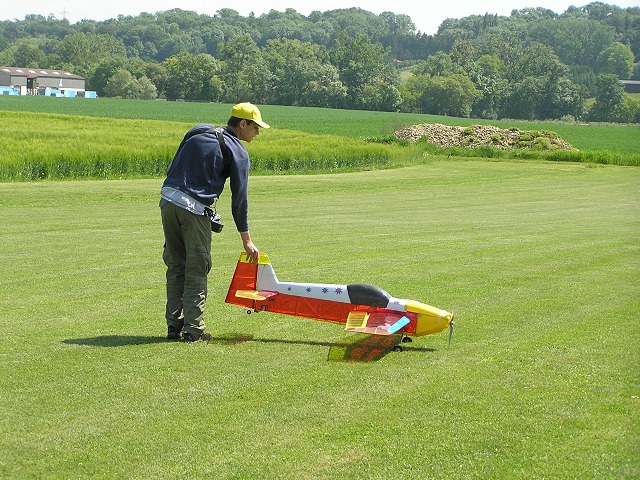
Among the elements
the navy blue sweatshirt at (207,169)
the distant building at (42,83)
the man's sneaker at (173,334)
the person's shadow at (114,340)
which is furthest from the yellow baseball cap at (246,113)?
the distant building at (42,83)

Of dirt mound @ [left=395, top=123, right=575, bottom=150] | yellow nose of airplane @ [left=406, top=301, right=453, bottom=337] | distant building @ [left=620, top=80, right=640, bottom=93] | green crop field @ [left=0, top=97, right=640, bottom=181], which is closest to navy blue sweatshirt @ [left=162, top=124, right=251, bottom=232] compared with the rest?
yellow nose of airplane @ [left=406, top=301, right=453, bottom=337]

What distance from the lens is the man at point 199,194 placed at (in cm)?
788

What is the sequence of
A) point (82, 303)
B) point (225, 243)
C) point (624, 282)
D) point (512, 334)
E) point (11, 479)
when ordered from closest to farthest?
1. point (11, 479)
2. point (512, 334)
3. point (82, 303)
4. point (624, 282)
5. point (225, 243)

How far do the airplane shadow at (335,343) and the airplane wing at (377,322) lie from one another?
8.7 inches

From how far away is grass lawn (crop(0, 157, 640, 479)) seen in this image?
16.8 ft

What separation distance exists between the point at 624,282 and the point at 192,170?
6.44 metres

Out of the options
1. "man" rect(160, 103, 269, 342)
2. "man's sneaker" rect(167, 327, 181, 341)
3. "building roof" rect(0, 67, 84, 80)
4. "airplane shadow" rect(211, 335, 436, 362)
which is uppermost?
"building roof" rect(0, 67, 84, 80)

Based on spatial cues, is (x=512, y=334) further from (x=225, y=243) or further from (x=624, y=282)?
(x=225, y=243)

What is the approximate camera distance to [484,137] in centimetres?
5703

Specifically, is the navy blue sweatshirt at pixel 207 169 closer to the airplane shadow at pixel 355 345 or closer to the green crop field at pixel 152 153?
the airplane shadow at pixel 355 345

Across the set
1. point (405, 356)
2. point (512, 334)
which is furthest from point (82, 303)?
point (512, 334)

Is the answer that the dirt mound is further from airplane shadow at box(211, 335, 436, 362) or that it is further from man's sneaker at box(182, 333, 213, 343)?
man's sneaker at box(182, 333, 213, 343)

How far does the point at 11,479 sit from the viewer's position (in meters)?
4.79

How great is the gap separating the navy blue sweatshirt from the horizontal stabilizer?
0.73m
